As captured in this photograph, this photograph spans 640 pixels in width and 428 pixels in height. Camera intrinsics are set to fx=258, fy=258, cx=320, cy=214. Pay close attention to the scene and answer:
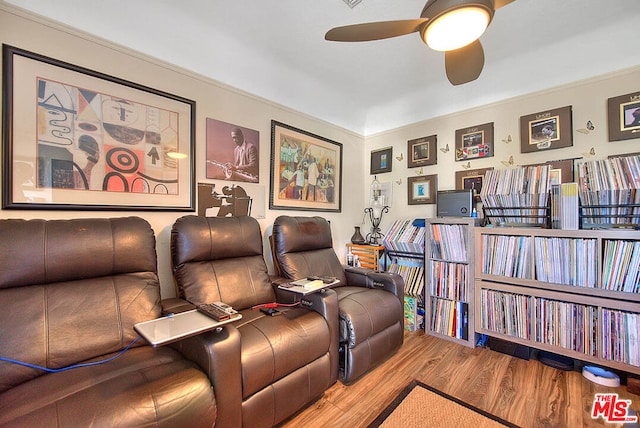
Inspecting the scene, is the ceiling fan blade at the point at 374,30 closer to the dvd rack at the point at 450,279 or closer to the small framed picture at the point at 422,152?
the dvd rack at the point at 450,279

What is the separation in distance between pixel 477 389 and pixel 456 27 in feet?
7.11

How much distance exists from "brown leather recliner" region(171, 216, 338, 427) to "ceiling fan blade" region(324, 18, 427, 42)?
4.55 ft

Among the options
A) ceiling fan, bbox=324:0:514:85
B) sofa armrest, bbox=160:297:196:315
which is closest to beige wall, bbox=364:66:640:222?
ceiling fan, bbox=324:0:514:85

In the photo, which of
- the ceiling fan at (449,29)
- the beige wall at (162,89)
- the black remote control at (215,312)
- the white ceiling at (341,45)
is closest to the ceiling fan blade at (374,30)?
the ceiling fan at (449,29)

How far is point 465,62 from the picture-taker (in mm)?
1573

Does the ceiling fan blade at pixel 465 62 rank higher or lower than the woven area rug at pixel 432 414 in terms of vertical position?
higher

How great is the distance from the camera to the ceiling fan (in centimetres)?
116

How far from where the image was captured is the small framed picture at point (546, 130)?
2.19 m

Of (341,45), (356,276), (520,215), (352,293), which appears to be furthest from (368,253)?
(341,45)

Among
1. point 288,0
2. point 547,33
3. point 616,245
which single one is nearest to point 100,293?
point 288,0

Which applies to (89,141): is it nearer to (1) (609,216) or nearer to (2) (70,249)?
(2) (70,249)

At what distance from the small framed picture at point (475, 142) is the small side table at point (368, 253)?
1.32 m

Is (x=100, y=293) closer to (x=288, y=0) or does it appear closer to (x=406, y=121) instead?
(x=288, y=0)

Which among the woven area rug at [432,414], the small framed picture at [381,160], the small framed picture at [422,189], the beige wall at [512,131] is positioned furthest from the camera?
the small framed picture at [381,160]
